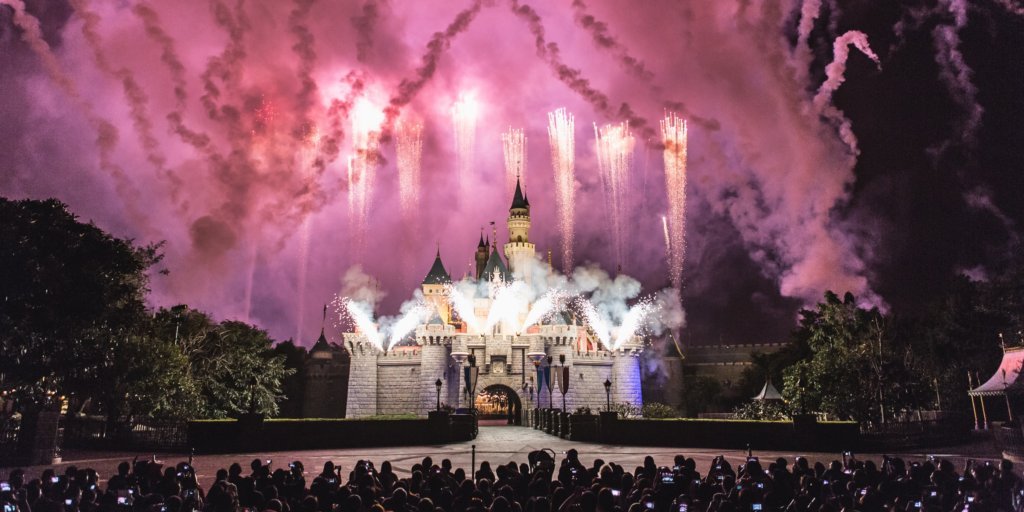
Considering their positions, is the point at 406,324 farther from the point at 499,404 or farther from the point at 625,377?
the point at 625,377

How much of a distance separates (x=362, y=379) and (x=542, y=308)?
1860 cm

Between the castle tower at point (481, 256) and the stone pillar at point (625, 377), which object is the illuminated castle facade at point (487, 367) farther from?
the castle tower at point (481, 256)

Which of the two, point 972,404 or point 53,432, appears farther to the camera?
point 972,404

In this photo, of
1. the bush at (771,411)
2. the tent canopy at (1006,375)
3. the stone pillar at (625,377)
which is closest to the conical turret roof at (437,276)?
the stone pillar at (625,377)

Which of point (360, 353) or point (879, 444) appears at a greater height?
point (360, 353)

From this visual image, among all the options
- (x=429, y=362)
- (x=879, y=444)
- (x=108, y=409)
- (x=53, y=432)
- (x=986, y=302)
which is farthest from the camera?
(x=429, y=362)

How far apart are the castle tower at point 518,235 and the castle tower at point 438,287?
26.7 ft

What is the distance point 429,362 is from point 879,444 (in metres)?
39.6

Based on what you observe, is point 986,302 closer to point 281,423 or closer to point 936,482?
point 936,482

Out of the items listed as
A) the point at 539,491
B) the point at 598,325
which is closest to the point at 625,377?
the point at 598,325

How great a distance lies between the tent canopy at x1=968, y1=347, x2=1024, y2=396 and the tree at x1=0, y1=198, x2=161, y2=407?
1344 inches

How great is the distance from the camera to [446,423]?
29.4 metres

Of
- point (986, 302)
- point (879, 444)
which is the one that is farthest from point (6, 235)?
point (986, 302)

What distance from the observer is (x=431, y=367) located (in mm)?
57469
